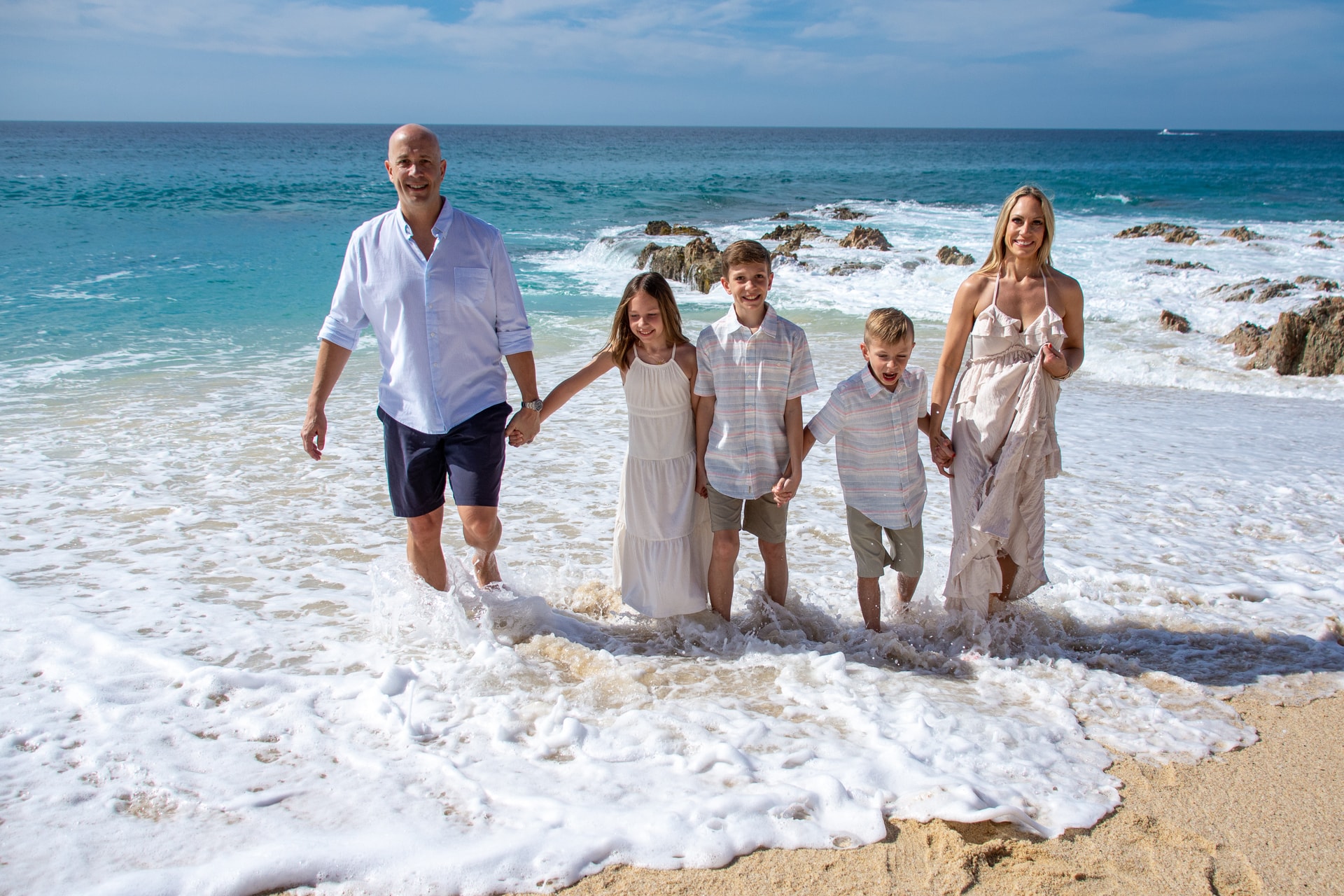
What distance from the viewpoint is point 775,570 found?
159 inches

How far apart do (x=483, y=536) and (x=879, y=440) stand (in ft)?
5.90

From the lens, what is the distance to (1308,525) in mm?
5316

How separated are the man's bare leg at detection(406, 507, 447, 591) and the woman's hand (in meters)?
2.66

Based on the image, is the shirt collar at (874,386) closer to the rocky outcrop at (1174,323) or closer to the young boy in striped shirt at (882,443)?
the young boy in striped shirt at (882,443)

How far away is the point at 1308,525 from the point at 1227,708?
2665mm

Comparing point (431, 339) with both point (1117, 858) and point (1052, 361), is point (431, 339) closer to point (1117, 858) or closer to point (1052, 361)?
point (1052, 361)

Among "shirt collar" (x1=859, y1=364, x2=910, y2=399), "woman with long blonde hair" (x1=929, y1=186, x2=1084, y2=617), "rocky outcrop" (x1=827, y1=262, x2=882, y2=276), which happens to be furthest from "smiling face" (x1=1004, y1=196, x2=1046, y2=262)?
"rocky outcrop" (x1=827, y1=262, x2=882, y2=276)

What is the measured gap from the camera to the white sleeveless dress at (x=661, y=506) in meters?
3.73

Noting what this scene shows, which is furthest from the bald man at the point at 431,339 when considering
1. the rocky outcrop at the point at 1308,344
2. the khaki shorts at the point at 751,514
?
the rocky outcrop at the point at 1308,344

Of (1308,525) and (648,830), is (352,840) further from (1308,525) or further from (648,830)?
(1308,525)

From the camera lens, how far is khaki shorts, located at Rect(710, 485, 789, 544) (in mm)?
3736

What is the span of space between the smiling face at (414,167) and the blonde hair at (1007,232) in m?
2.28

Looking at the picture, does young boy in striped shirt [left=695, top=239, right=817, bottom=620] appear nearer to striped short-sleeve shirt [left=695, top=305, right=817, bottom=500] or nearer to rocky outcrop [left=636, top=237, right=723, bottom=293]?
striped short-sleeve shirt [left=695, top=305, right=817, bottom=500]

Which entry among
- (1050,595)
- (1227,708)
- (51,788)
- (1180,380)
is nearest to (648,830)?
(51,788)
